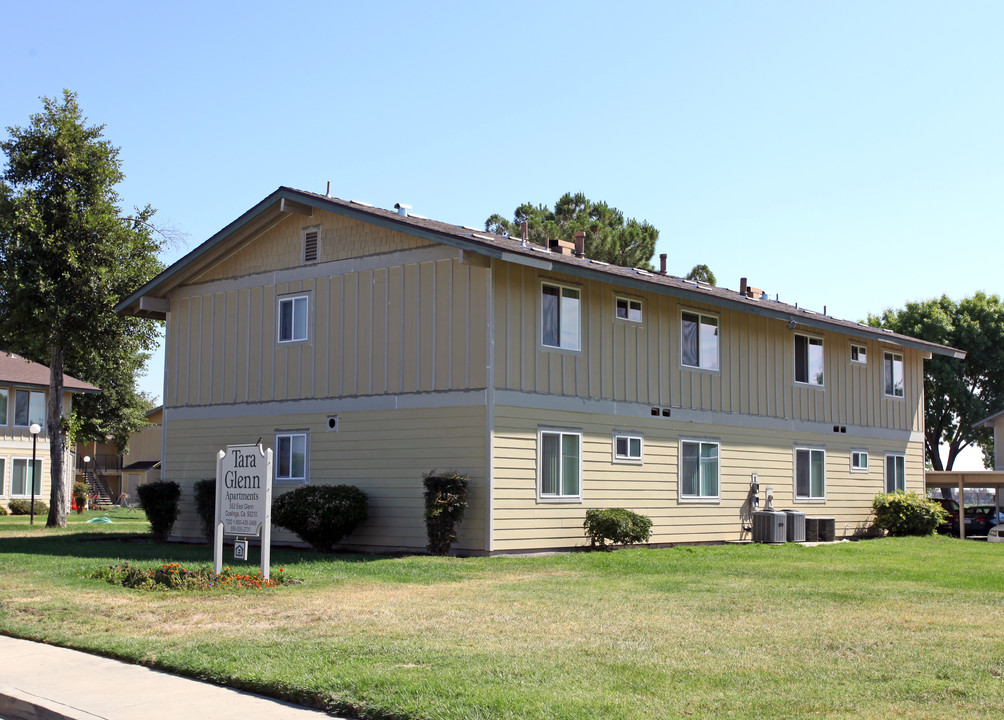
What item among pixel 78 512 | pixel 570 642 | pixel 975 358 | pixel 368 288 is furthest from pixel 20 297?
pixel 975 358

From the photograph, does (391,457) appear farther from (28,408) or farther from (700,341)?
(28,408)

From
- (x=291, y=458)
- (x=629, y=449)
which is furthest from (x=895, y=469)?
(x=291, y=458)

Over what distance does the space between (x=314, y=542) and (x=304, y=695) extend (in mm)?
13907

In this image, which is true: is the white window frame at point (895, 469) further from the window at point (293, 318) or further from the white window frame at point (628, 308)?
the window at point (293, 318)

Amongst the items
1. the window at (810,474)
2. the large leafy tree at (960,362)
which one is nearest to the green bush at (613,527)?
the window at (810,474)

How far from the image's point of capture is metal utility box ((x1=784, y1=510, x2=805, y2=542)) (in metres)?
26.6

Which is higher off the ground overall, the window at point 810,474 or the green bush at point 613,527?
the window at point 810,474

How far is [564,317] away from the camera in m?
22.5

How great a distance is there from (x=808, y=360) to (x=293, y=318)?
536 inches

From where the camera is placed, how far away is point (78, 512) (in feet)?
166

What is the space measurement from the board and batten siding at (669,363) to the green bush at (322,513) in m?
3.85

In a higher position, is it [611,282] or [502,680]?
[611,282]

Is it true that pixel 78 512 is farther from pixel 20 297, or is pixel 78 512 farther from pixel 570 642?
pixel 570 642

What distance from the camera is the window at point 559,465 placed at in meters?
21.7
